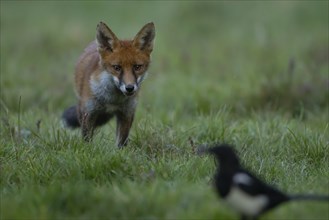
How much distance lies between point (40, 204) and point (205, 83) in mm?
6072

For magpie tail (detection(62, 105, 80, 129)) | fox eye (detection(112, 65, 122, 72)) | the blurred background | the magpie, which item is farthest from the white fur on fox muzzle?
the magpie

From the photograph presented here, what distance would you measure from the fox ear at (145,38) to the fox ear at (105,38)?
0.73 ft

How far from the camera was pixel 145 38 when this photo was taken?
734cm

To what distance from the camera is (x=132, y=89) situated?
6898 millimetres

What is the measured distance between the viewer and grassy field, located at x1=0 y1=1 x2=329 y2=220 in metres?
5.12

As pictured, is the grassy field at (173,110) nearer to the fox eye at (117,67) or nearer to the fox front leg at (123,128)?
the fox front leg at (123,128)

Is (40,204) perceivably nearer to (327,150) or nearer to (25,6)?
(327,150)

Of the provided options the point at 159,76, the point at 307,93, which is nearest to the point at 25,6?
the point at 159,76

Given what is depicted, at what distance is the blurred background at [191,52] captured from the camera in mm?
9961

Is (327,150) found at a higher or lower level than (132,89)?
lower

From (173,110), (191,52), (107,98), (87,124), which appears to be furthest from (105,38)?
(191,52)

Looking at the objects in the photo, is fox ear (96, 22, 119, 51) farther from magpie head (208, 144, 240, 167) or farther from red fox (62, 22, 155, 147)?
magpie head (208, 144, 240, 167)

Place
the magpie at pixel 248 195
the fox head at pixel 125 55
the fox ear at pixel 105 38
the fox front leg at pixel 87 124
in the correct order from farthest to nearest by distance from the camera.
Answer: the fox front leg at pixel 87 124, the fox ear at pixel 105 38, the fox head at pixel 125 55, the magpie at pixel 248 195

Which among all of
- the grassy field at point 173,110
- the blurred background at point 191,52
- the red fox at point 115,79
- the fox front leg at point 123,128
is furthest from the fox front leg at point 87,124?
the blurred background at point 191,52
